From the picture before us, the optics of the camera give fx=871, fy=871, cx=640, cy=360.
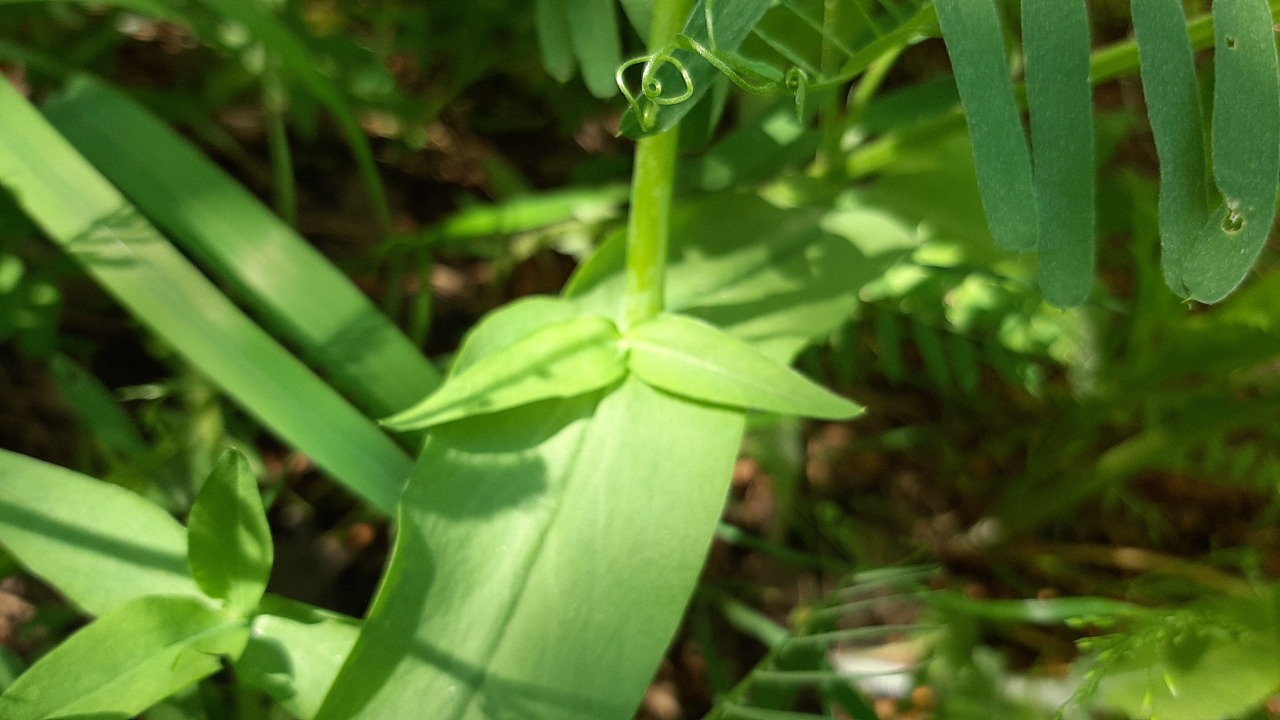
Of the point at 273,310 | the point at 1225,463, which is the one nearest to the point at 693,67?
the point at 273,310

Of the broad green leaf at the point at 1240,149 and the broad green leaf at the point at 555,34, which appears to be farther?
the broad green leaf at the point at 555,34

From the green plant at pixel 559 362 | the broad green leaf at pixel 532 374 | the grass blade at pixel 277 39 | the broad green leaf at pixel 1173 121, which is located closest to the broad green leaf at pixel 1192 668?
the green plant at pixel 559 362

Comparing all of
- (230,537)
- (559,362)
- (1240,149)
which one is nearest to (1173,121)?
(1240,149)

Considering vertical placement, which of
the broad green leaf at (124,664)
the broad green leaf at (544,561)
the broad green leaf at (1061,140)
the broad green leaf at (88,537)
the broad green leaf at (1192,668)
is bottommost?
the broad green leaf at (124,664)

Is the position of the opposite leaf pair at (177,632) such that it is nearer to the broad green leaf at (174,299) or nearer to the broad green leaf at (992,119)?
the broad green leaf at (174,299)

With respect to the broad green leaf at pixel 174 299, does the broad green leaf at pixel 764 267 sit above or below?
above

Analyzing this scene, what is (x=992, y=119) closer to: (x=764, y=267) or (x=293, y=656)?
(x=764, y=267)

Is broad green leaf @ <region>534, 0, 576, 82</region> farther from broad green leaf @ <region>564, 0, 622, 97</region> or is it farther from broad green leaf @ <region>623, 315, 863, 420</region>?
broad green leaf @ <region>623, 315, 863, 420</region>
